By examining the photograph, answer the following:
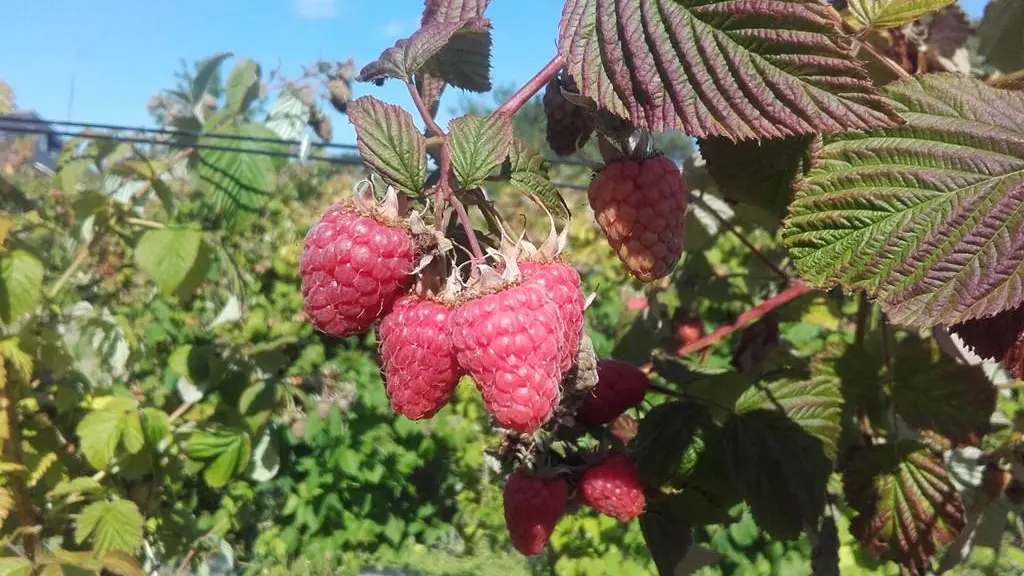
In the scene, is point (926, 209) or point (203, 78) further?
point (203, 78)

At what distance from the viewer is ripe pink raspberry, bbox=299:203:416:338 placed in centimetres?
68

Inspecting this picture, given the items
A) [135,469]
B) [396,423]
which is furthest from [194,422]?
[396,423]

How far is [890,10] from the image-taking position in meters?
0.76

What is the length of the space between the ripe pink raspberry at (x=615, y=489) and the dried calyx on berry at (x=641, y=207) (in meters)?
0.40

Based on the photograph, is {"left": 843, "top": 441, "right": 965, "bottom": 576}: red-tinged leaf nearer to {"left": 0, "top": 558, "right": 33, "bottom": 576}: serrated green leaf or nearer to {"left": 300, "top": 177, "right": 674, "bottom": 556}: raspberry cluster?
{"left": 300, "top": 177, "right": 674, "bottom": 556}: raspberry cluster

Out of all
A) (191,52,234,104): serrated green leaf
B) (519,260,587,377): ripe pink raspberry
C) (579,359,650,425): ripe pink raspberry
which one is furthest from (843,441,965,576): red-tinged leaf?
(191,52,234,104): serrated green leaf

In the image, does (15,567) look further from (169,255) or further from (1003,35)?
(1003,35)

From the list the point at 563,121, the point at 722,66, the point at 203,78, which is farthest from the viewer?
the point at 203,78

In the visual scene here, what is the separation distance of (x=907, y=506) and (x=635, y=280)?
0.55 meters

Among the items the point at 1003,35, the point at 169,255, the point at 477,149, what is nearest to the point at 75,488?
the point at 169,255

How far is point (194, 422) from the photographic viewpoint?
223cm

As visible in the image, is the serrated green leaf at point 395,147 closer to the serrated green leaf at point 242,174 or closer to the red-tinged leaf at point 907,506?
the red-tinged leaf at point 907,506

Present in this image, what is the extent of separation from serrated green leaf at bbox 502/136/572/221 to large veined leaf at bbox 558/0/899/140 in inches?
4.3

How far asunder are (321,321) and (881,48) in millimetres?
932
